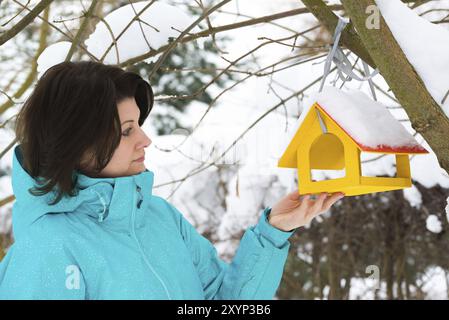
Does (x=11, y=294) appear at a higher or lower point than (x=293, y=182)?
lower

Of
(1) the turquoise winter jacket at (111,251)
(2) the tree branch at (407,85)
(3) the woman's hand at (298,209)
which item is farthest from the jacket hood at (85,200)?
(2) the tree branch at (407,85)

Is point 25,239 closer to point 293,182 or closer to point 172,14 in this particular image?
point 172,14

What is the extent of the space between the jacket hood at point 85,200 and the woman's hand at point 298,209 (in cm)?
39

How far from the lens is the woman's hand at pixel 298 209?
1.70 meters

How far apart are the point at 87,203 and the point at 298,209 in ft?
1.75

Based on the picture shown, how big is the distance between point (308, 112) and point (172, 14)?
42.0 inches

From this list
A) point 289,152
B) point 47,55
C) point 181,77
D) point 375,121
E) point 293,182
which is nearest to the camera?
point 375,121

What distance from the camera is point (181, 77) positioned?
30.9 ft

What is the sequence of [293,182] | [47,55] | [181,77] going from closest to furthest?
[47,55] → [293,182] → [181,77]

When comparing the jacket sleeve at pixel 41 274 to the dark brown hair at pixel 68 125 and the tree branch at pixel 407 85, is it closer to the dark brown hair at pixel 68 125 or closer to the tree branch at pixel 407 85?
the dark brown hair at pixel 68 125

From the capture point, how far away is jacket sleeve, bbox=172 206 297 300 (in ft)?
5.76
